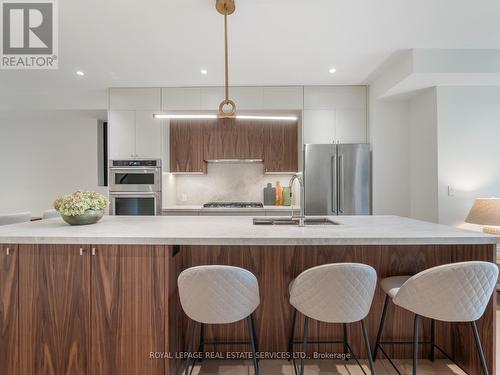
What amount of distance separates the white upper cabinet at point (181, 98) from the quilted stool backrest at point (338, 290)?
3.11 metres

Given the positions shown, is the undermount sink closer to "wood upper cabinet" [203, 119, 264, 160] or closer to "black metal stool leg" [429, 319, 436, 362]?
"black metal stool leg" [429, 319, 436, 362]

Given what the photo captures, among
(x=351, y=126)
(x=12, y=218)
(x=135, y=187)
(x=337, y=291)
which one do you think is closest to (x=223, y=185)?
(x=135, y=187)

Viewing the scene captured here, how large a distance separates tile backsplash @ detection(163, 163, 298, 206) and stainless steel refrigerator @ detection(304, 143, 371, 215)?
Result: 0.97m

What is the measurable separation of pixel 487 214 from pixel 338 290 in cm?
245

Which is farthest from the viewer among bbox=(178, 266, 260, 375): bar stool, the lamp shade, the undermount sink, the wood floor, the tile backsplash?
the tile backsplash

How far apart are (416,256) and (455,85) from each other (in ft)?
7.90

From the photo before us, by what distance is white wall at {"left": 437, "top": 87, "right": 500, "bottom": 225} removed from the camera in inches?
121

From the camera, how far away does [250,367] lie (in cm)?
184

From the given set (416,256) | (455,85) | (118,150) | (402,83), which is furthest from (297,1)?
(118,150)

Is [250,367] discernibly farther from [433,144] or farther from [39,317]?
[433,144]

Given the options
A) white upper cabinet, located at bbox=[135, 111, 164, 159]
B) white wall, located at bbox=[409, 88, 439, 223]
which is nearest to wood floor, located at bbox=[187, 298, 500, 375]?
white wall, located at bbox=[409, 88, 439, 223]

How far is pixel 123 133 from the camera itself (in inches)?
150

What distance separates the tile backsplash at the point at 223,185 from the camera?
14.3 ft

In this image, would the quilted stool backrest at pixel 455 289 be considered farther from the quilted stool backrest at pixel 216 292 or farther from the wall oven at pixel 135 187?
the wall oven at pixel 135 187
